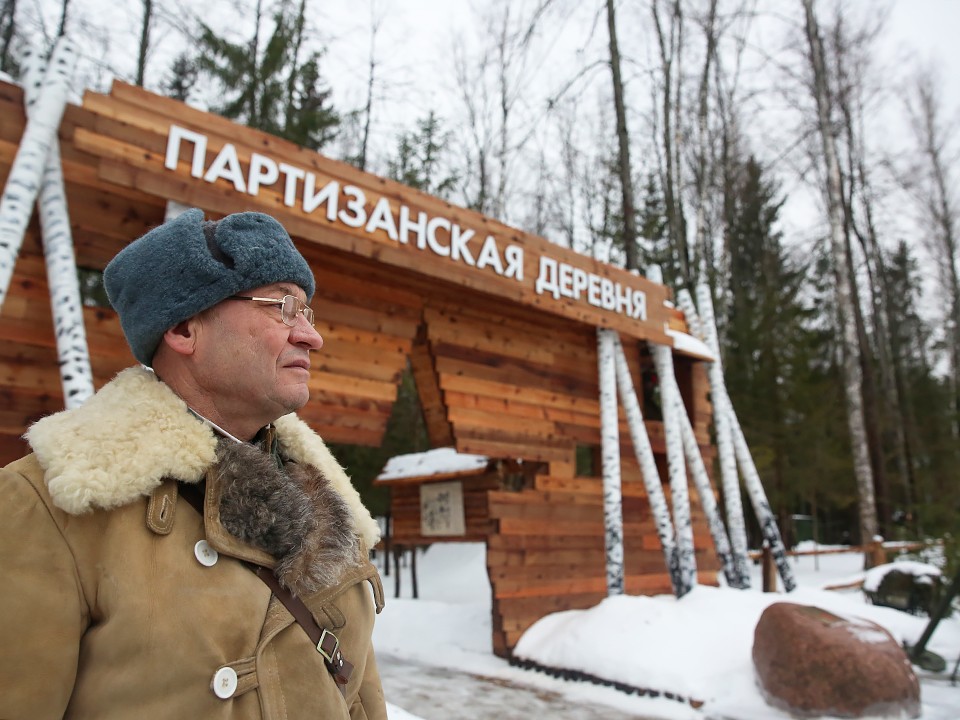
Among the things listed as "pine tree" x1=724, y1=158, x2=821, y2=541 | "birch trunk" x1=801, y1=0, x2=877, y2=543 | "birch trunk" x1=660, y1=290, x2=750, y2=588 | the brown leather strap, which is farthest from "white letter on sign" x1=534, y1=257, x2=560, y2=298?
"pine tree" x1=724, y1=158, x2=821, y2=541

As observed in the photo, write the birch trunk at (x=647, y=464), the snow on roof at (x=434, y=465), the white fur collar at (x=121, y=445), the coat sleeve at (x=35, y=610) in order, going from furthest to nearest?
1. the snow on roof at (x=434, y=465)
2. the birch trunk at (x=647, y=464)
3. the white fur collar at (x=121, y=445)
4. the coat sleeve at (x=35, y=610)

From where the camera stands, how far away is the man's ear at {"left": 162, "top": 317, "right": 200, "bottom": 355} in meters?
1.64

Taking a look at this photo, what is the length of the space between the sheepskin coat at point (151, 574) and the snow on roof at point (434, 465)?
7617 millimetres

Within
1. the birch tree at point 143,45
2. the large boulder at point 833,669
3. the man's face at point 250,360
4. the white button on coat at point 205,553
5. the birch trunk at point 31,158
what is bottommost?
the large boulder at point 833,669

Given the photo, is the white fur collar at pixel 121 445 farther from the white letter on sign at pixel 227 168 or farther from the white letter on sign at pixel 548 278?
the white letter on sign at pixel 548 278

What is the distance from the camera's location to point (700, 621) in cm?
683

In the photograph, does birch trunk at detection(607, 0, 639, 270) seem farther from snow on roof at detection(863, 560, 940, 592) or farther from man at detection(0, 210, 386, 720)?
man at detection(0, 210, 386, 720)

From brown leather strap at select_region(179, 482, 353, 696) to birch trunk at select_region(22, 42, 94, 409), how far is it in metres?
3.39

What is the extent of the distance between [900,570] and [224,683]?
9.70 meters

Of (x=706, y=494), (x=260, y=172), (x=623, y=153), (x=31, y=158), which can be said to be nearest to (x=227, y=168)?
(x=260, y=172)

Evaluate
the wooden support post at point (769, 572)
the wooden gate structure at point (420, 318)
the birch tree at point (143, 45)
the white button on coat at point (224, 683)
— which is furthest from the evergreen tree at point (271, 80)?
the white button on coat at point (224, 683)

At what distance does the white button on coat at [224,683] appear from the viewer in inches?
51.2

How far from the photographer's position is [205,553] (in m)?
1.39

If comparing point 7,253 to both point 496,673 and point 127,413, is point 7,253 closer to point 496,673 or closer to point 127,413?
point 127,413
